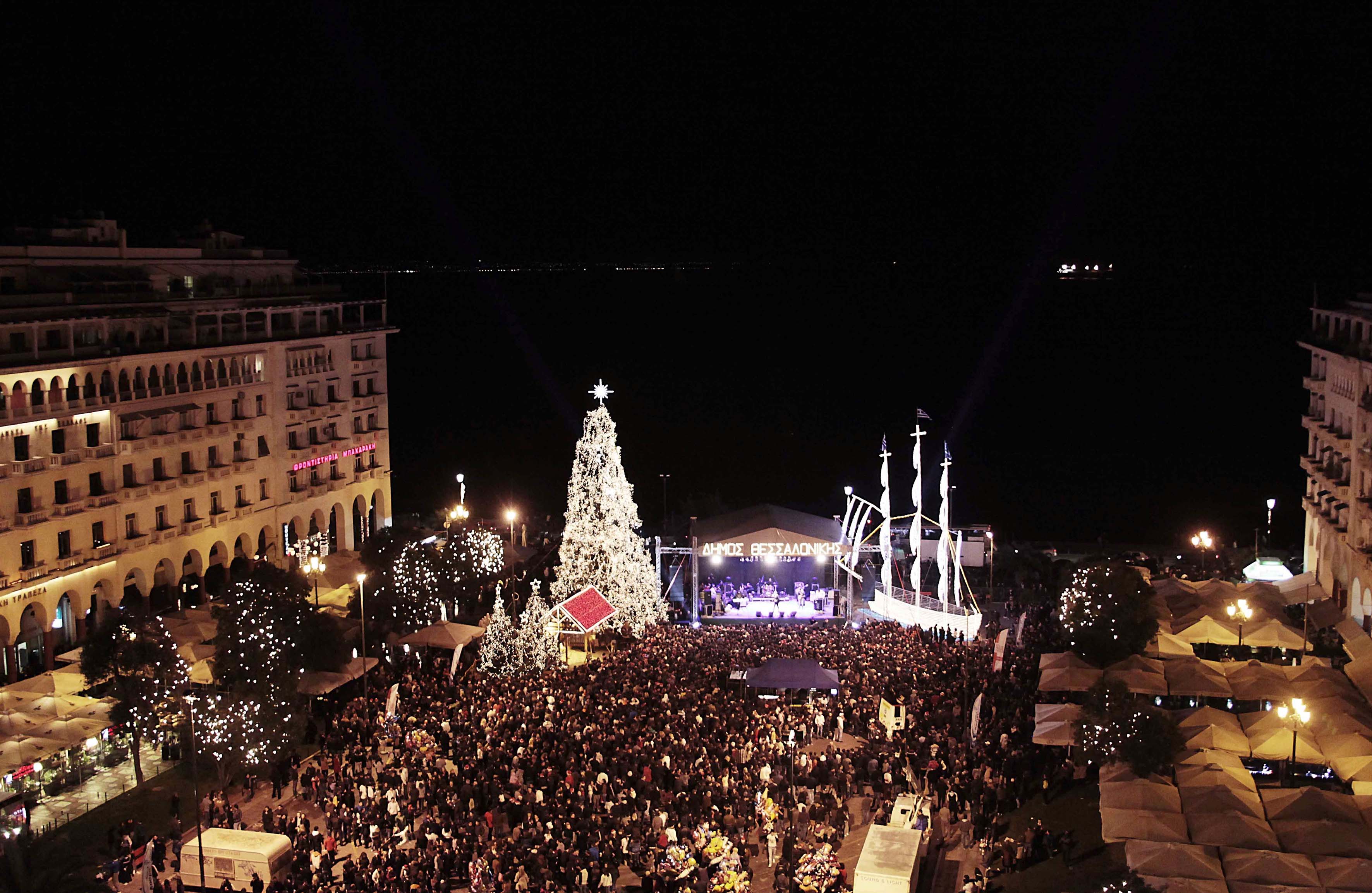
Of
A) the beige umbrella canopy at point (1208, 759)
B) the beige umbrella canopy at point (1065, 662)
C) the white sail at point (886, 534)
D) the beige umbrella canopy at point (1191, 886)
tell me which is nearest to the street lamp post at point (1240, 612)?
the beige umbrella canopy at point (1065, 662)

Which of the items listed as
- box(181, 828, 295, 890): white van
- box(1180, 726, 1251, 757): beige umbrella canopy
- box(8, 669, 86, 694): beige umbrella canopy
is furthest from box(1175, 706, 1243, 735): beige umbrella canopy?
box(8, 669, 86, 694): beige umbrella canopy

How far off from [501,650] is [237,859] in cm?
1145

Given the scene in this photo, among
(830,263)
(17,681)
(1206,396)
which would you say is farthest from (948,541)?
(830,263)

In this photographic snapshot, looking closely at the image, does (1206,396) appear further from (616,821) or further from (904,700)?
(616,821)

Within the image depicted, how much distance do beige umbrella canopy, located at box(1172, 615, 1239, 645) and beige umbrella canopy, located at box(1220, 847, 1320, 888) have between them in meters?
13.1

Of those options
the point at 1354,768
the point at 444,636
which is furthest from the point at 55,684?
the point at 1354,768

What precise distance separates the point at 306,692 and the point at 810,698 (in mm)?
11493

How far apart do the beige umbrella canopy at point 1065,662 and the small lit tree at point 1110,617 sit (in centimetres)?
35

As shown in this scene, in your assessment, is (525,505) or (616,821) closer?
(616,821)

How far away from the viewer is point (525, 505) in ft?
233

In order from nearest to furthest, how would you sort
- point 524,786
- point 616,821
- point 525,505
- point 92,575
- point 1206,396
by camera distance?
1. point 616,821
2. point 524,786
3. point 92,575
4. point 525,505
5. point 1206,396

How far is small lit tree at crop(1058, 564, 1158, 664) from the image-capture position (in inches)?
1211

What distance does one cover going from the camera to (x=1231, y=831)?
2064 cm

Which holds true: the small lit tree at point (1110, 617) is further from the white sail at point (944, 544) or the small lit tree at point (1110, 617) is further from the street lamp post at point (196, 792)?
the street lamp post at point (196, 792)
